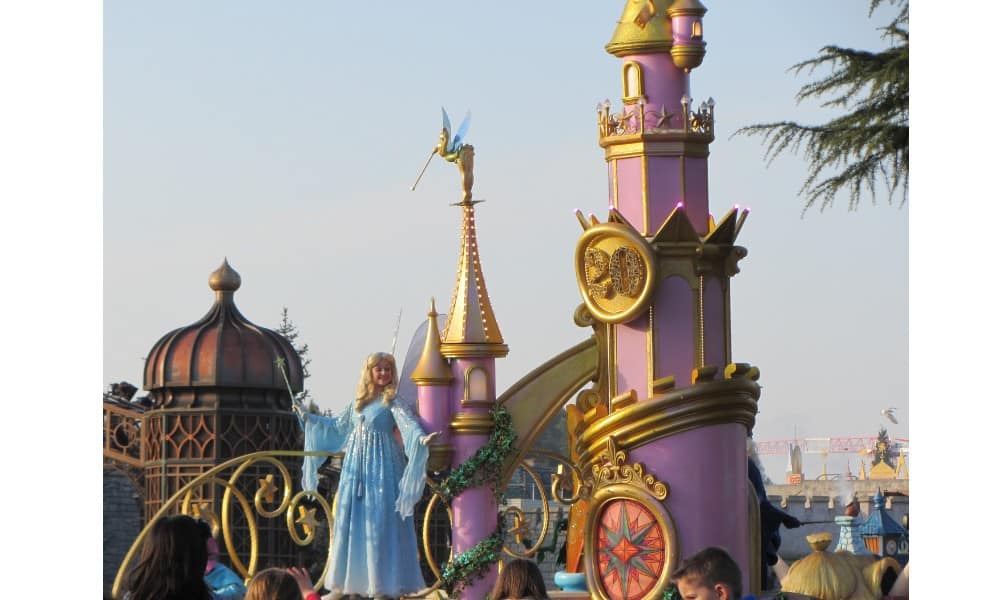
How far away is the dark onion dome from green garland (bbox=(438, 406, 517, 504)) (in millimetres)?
2128

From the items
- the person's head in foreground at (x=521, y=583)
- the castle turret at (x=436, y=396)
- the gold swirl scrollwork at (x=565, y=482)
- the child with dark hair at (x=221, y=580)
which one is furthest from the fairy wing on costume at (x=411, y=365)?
the person's head in foreground at (x=521, y=583)

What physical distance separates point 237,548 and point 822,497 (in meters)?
9.37

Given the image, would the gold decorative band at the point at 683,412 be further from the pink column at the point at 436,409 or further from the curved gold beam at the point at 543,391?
the pink column at the point at 436,409

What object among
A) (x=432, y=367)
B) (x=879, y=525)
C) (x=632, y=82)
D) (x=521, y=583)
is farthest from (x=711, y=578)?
(x=879, y=525)

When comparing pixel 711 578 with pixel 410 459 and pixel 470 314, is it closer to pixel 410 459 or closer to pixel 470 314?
pixel 410 459

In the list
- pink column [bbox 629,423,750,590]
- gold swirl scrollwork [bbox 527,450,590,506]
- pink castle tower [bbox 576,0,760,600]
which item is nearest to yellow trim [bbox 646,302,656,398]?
pink castle tower [bbox 576,0,760,600]

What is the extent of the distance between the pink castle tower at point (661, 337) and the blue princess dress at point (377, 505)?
1157 mm

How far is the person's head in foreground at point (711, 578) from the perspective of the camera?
5449 mm

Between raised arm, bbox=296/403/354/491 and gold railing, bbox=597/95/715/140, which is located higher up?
gold railing, bbox=597/95/715/140

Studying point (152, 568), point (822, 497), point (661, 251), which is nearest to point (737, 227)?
point (661, 251)

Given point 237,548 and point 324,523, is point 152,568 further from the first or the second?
point 324,523

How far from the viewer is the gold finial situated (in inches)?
484

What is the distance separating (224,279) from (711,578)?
731 cm

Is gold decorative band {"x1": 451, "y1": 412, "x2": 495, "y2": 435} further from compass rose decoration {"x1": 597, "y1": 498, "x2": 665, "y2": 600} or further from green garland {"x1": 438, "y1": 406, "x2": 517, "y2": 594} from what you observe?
compass rose decoration {"x1": 597, "y1": 498, "x2": 665, "y2": 600}
